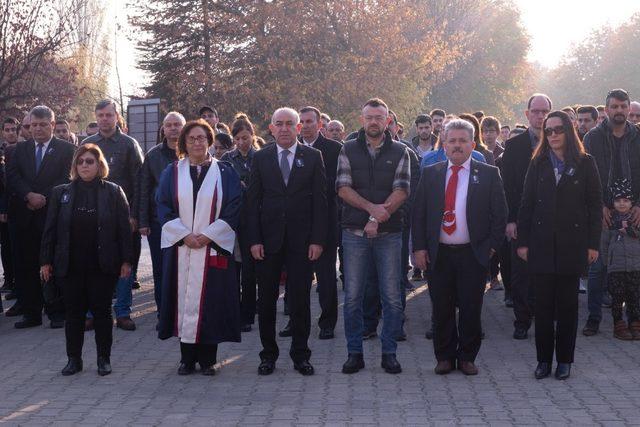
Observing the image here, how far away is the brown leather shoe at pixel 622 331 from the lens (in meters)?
9.80

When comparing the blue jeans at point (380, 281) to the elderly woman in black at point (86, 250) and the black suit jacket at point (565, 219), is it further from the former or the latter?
the elderly woman in black at point (86, 250)

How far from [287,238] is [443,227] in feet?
4.17

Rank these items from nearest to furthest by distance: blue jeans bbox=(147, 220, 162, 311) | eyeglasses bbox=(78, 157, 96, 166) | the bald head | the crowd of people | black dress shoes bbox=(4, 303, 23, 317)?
the crowd of people, eyeglasses bbox=(78, 157, 96, 166), blue jeans bbox=(147, 220, 162, 311), black dress shoes bbox=(4, 303, 23, 317), the bald head

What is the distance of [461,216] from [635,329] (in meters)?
2.72

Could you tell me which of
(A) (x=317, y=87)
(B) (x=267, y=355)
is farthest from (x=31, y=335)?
(A) (x=317, y=87)

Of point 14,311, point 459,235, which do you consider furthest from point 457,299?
point 14,311

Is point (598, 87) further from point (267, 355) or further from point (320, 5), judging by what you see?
point (267, 355)

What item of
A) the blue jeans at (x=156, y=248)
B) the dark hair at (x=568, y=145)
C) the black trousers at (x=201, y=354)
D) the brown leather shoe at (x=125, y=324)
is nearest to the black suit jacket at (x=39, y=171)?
the blue jeans at (x=156, y=248)

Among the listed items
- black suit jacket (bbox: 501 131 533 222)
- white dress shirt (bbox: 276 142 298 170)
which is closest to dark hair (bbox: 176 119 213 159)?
white dress shirt (bbox: 276 142 298 170)

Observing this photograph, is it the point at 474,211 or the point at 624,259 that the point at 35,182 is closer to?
the point at 474,211

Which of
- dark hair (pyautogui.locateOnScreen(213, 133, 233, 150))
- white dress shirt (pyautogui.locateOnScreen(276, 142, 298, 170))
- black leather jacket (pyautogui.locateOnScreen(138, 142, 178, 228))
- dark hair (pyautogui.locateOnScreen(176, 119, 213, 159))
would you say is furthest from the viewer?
dark hair (pyautogui.locateOnScreen(213, 133, 233, 150))

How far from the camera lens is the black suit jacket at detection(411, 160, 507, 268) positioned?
8.21 metres

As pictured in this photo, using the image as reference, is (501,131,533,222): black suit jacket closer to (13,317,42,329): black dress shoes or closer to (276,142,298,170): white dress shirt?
(276,142,298,170): white dress shirt

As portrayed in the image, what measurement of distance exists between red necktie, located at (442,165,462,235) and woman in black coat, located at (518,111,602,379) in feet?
2.08
